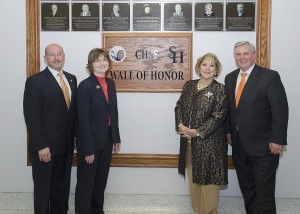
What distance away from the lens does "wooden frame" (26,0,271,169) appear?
125 inches

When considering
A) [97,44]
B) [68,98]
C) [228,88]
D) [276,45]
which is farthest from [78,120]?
[276,45]

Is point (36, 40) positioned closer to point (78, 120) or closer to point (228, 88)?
point (78, 120)

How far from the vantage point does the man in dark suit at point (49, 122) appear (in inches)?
99.9

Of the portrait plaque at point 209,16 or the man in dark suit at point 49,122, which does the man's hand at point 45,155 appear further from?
the portrait plaque at point 209,16

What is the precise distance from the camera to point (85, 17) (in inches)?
130

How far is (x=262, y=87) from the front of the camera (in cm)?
258

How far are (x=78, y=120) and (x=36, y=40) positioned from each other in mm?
1068

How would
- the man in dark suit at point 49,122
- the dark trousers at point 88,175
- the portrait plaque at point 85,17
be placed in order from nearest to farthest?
the man in dark suit at point 49,122, the dark trousers at point 88,175, the portrait plaque at point 85,17

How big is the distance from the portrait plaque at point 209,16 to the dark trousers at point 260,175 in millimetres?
1132

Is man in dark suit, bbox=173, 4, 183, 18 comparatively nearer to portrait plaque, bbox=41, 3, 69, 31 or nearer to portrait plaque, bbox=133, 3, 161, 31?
portrait plaque, bbox=133, 3, 161, 31

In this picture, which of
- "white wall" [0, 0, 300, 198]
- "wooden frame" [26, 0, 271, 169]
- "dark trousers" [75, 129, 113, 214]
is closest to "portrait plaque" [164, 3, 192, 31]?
"white wall" [0, 0, 300, 198]

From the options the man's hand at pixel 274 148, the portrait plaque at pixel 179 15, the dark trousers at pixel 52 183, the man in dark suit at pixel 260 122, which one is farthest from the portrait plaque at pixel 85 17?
the man's hand at pixel 274 148

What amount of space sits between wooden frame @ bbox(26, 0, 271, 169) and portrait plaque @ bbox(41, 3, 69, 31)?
7 centimetres

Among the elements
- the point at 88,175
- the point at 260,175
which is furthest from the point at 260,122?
the point at 88,175
